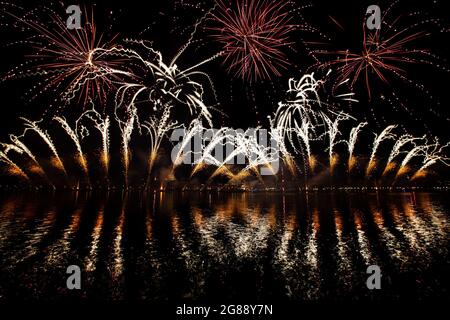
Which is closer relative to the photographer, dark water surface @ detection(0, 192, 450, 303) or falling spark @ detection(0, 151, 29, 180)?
dark water surface @ detection(0, 192, 450, 303)

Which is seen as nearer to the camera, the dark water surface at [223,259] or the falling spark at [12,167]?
the dark water surface at [223,259]

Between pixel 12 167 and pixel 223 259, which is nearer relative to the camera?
pixel 223 259

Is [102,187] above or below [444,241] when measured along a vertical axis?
above

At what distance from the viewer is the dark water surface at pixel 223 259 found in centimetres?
684

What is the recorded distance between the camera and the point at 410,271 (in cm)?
A: 816

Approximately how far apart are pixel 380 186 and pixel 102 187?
4343cm

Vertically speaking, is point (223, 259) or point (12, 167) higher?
point (12, 167)

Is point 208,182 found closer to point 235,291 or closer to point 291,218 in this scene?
point 291,218

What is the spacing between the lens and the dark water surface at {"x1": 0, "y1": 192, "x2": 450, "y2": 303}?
6.84 m

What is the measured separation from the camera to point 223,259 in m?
9.15

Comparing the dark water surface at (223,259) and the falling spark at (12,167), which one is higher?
the falling spark at (12,167)
